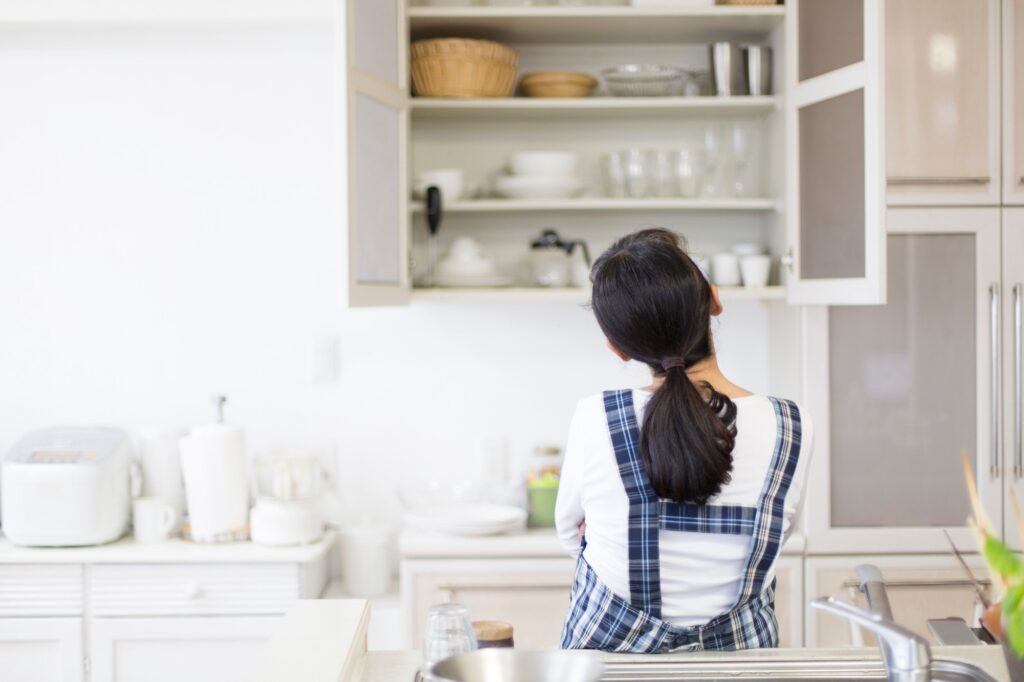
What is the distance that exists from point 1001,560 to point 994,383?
6.14 feet

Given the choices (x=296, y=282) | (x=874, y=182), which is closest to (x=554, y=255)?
(x=296, y=282)

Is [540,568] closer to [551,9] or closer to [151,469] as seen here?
[151,469]

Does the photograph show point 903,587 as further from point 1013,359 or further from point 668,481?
point 668,481

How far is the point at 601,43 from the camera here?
315cm

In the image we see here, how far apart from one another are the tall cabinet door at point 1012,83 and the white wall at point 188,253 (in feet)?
2.62

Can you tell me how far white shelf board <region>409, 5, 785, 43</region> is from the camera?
2.84m

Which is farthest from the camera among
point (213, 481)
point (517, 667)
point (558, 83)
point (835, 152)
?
point (558, 83)

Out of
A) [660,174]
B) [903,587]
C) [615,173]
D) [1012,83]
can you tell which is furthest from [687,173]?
[903,587]

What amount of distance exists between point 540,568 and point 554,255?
88 centimetres

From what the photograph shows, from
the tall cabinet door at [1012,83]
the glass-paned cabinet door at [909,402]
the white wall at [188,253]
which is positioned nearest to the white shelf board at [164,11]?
the white wall at [188,253]

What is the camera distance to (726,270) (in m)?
2.95

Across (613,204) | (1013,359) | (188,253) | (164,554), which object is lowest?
(164,554)

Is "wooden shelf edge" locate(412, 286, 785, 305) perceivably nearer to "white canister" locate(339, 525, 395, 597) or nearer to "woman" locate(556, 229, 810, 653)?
"white canister" locate(339, 525, 395, 597)

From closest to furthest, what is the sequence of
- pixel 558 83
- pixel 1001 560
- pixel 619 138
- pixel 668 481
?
pixel 1001 560 < pixel 668 481 < pixel 558 83 < pixel 619 138
